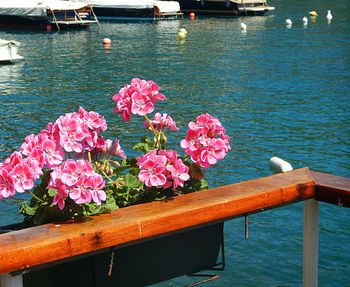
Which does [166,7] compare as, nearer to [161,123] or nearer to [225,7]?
[225,7]

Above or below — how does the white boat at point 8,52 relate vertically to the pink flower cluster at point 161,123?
below

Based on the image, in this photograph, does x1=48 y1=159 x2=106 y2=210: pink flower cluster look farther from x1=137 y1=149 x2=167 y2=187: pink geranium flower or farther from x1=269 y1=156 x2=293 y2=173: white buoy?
x1=269 y1=156 x2=293 y2=173: white buoy

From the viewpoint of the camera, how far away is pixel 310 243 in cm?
260

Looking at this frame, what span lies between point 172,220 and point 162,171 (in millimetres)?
354

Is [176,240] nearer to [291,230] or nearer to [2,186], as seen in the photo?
[2,186]

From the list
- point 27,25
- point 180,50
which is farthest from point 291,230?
point 27,25

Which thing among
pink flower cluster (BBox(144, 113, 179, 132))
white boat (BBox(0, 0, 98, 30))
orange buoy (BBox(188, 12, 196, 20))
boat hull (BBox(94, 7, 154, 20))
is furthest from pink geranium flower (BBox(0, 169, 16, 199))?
orange buoy (BBox(188, 12, 196, 20))

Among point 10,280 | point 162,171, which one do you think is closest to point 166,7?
point 162,171

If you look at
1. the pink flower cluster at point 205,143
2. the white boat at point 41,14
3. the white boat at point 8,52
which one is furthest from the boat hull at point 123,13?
the pink flower cluster at point 205,143

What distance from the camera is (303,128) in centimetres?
1384

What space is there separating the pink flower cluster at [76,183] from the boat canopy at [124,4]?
37734 millimetres

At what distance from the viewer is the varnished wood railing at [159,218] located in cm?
203

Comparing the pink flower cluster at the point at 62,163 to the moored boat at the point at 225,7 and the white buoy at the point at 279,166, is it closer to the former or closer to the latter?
the white buoy at the point at 279,166

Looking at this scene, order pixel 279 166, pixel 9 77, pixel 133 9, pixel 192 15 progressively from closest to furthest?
pixel 279 166, pixel 9 77, pixel 133 9, pixel 192 15
